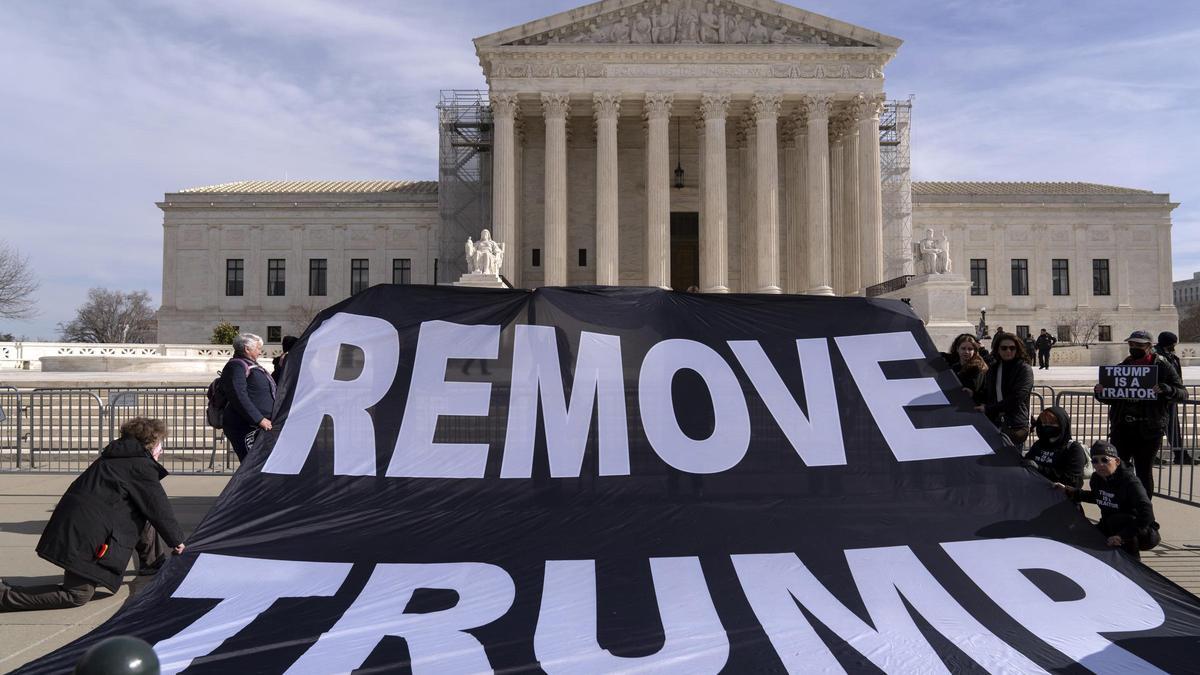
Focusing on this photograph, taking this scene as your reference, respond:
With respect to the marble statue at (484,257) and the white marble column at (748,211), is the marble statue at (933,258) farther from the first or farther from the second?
the marble statue at (484,257)

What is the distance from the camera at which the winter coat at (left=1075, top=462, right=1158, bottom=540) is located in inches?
229

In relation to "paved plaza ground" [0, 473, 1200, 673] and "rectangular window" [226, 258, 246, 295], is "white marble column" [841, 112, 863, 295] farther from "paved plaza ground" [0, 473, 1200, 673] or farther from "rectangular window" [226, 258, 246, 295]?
"rectangular window" [226, 258, 246, 295]

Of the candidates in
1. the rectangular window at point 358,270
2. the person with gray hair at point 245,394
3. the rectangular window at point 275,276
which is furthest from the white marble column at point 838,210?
the person with gray hair at point 245,394

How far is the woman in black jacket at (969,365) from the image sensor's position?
742 cm

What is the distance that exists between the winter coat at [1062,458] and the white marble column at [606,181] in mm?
29423

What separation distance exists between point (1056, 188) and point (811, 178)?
25.2 metres

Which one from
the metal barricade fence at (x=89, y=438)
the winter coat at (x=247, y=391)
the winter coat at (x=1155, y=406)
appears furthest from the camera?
the metal barricade fence at (x=89, y=438)

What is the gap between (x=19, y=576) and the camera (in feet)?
21.3

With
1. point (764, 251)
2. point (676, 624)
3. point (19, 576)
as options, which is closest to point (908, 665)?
point (676, 624)

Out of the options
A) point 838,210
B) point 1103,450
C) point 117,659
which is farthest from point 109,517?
point 838,210

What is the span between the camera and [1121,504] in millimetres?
5910

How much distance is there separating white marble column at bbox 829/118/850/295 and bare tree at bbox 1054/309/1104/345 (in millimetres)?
19655

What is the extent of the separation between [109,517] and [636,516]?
12.5ft

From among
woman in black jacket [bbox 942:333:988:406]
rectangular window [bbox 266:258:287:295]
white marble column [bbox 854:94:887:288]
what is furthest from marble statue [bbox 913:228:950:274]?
rectangular window [bbox 266:258:287:295]
